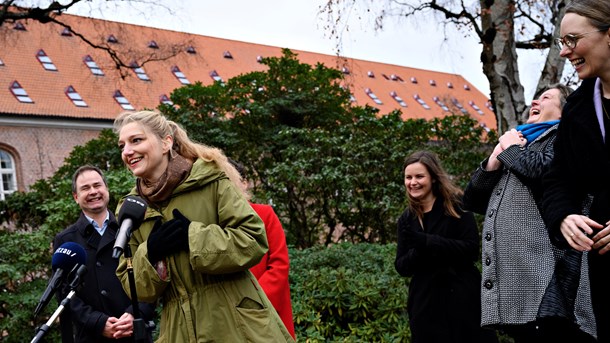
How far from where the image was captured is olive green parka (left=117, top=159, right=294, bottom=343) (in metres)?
3.65

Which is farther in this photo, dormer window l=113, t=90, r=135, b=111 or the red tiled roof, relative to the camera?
dormer window l=113, t=90, r=135, b=111

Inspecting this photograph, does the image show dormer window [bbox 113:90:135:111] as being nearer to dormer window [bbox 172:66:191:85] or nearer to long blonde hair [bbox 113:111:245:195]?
Result: dormer window [bbox 172:66:191:85]

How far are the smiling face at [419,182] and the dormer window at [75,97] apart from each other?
126 ft

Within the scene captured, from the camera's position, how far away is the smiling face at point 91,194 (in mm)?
5742

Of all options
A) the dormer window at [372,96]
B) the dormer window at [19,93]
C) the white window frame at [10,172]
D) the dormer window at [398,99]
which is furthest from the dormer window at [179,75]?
the dormer window at [398,99]

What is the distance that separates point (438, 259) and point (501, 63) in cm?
482

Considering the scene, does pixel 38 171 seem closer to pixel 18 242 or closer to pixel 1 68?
pixel 1 68

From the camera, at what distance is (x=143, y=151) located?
3.90 metres

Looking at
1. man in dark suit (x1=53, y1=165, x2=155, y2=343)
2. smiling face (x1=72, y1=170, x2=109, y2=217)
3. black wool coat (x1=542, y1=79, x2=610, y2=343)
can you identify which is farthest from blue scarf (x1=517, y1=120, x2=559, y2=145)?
smiling face (x1=72, y1=170, x2=109, y2=217)

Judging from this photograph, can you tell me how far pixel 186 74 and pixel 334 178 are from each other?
35.3 metres

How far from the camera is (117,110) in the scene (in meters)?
42.1

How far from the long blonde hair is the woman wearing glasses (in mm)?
1749

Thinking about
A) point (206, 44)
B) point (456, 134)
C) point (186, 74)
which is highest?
Answer: point (206, 44)

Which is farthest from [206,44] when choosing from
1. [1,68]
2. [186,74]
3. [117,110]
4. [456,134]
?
[456,134]
